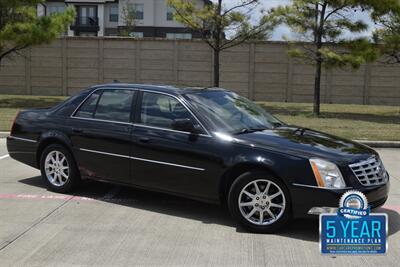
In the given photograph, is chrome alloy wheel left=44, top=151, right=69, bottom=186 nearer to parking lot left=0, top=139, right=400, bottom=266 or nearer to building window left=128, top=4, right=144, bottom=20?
parking lot left=0, top=139, right=400, bottom=266

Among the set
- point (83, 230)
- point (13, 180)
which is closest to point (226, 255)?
point (83, 230)

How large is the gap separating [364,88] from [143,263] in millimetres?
28360

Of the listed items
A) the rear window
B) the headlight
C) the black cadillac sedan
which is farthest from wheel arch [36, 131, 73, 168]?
the headlight

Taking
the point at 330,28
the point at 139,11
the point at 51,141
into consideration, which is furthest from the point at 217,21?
the point at 139,11

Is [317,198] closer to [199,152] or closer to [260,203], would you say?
[260,203]

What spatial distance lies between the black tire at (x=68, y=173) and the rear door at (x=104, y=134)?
0.44 feet

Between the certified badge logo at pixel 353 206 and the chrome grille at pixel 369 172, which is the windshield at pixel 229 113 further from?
the certified badge logo at pixel 353 206

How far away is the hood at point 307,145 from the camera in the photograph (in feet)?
17.2

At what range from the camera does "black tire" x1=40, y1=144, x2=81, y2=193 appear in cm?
677

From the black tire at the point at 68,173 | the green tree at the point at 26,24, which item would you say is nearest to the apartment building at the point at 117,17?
the green tree at the point at 26,24

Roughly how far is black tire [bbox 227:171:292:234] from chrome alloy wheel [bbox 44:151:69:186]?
8.24ft

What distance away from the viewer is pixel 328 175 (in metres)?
5.06

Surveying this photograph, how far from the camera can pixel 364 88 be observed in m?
30.7

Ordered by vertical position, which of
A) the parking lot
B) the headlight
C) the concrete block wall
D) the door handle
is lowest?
the parking lot
